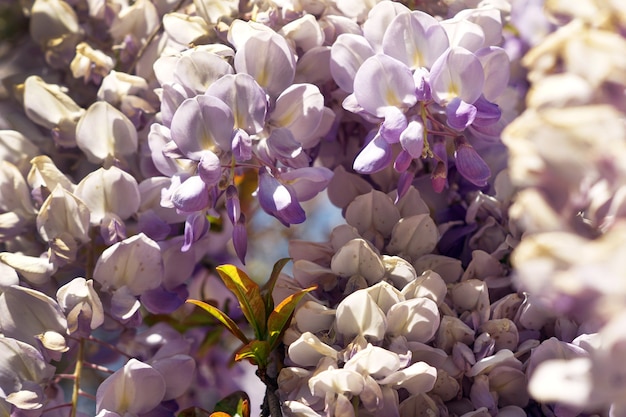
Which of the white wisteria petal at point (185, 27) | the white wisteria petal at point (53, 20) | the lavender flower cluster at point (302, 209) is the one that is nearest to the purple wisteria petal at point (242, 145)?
the lavender flower cluster at point (302, 209)

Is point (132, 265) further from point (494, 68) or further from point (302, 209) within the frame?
point (494, 68)

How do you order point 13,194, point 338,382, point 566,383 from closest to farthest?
point 566,383
point 338,382
point 13,194

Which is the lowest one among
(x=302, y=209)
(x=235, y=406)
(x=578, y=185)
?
(x=235, y=406)

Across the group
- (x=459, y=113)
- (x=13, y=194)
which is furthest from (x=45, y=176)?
(x=459, y=113)

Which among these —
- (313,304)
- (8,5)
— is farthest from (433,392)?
(8,5)

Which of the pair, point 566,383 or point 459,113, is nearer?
point 566,383

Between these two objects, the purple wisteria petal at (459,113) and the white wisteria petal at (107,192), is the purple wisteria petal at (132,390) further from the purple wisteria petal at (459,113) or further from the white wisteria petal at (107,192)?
the purple wisteria petal at (459,113)

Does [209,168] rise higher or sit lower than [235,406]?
higher
